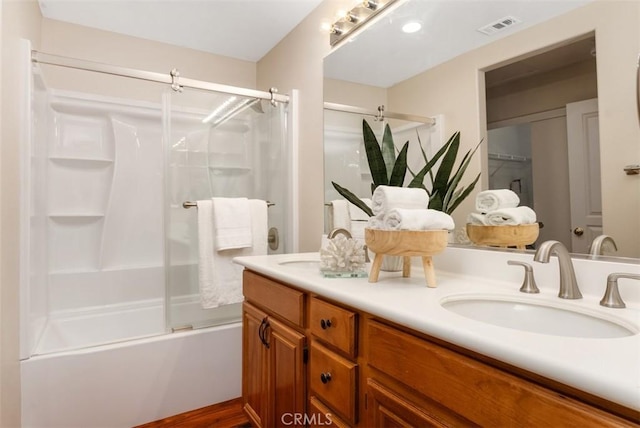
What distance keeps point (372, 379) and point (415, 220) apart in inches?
17.0

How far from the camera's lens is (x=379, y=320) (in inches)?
32.2

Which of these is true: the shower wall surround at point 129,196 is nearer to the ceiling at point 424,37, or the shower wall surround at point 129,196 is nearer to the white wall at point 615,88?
the ceiling at point 424,37

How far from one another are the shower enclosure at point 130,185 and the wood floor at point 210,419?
44 cm

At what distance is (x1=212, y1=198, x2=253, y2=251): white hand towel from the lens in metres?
1.95

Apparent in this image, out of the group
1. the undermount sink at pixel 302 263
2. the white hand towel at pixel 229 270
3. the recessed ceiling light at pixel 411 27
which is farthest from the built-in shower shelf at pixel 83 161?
the recessed ceiling light at pixel 411 27

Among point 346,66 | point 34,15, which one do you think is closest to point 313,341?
point 346,66

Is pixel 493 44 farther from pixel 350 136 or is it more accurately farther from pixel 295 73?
pixel 295 73

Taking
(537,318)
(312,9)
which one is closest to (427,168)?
(537,318)

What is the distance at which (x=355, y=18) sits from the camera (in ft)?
5.76

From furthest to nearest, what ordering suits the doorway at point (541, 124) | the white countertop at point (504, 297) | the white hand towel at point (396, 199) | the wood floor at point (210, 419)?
1. the wood floor at point (210, 419)
2. the white hand towel at point (396, 199)
3. the doorway at point (541, 124)
4. the white countertop at point (504, 297)

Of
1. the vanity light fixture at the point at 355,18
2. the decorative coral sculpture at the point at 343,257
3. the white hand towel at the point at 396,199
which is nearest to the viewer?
the white hand towel at the point at 396,199

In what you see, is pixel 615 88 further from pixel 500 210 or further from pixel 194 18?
pixel 194 18

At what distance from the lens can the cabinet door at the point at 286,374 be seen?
110 cm

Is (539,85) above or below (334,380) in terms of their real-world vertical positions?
above
